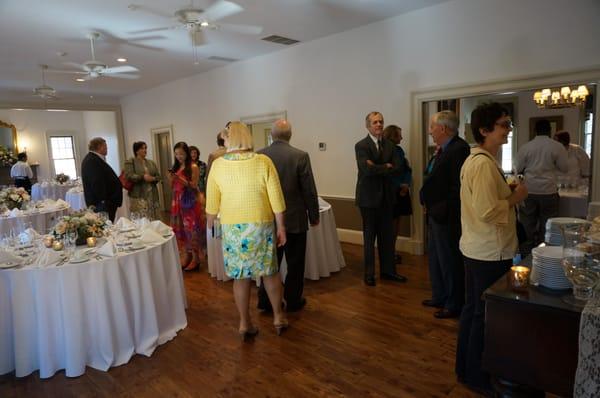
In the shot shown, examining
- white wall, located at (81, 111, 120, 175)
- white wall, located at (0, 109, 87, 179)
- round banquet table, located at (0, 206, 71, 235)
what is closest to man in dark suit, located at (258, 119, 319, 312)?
round banquet table, located at (0, 206, 71, 235)

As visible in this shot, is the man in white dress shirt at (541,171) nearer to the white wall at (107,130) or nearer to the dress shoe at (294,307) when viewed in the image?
the dress shoe at (294,307)

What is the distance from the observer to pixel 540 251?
1499mm

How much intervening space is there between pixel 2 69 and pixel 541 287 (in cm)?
884

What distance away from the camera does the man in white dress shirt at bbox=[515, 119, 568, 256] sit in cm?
423

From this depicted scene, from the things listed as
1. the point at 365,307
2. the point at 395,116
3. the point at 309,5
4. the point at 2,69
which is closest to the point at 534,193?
the point at 395,116

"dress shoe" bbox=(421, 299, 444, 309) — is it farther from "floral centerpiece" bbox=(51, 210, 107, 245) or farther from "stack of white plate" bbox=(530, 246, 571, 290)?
"floral centerpiece" bbox=(51, 210, 107, 245)

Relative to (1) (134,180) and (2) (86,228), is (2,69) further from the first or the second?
(2) (86,228)

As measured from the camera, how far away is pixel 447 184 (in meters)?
2.98

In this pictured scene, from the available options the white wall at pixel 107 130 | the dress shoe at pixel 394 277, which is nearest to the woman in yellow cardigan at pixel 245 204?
the dress shoe at pixel 394 277

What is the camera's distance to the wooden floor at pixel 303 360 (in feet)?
7.88

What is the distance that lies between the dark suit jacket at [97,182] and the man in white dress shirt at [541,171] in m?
4.93

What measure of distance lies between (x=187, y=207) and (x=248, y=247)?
2228 millimetres

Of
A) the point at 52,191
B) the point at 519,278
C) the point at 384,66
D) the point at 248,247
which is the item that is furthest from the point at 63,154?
the point at 519,278

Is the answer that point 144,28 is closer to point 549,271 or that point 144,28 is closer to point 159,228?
point 159,228
